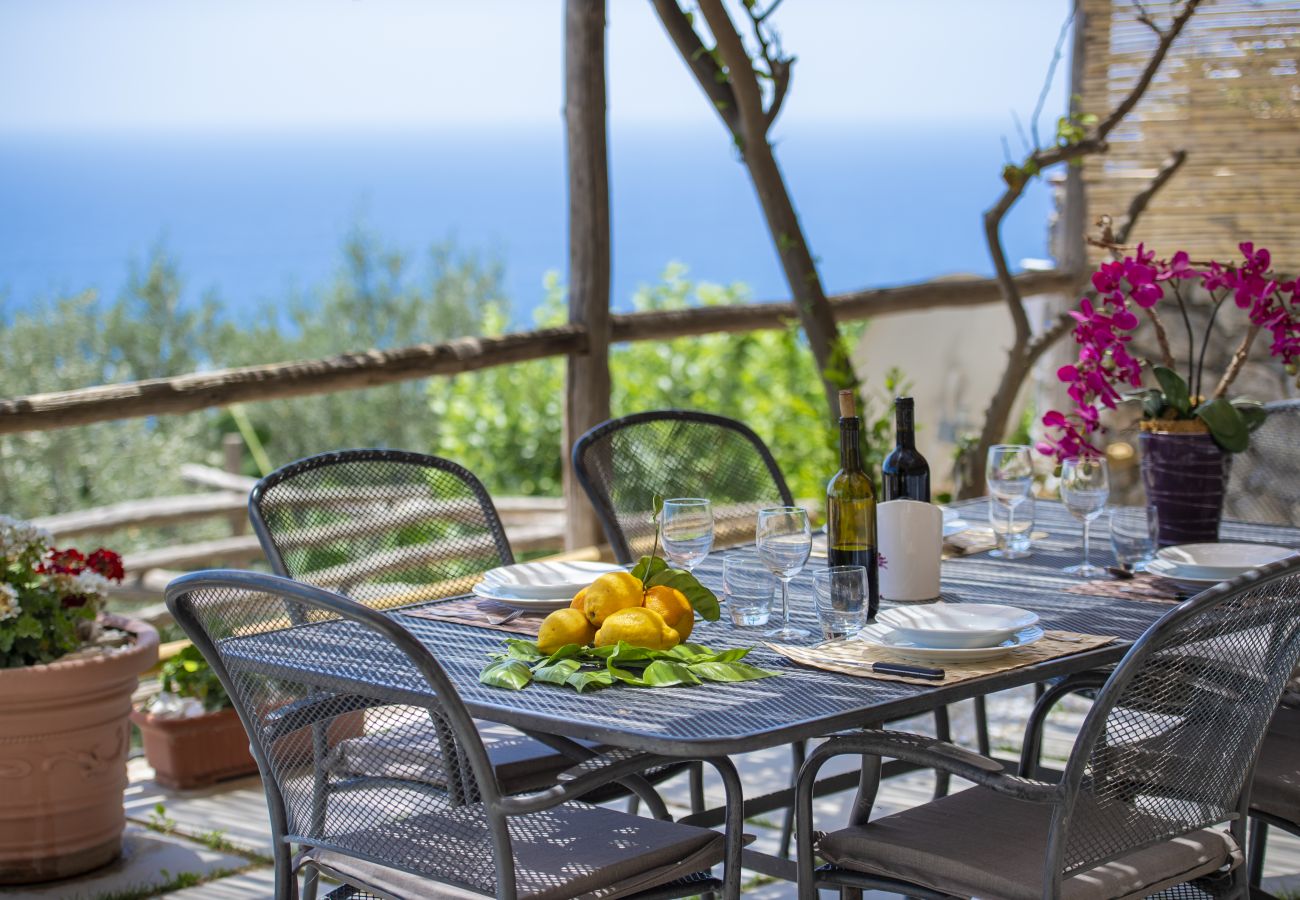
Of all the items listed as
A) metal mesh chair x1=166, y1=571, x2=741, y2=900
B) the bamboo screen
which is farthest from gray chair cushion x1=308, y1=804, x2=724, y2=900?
the bamboo screen

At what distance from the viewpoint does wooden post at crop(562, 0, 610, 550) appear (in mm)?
4309

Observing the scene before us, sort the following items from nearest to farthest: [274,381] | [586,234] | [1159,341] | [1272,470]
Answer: [1159,341] < [1272,470] < [274,381] < [586,234]

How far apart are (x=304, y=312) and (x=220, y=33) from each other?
119 feet

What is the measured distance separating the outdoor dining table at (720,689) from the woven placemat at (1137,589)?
24mm

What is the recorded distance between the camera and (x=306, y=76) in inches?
1764

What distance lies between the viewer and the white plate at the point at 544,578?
220cm

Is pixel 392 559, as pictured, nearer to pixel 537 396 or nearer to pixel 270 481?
pixel 270 481

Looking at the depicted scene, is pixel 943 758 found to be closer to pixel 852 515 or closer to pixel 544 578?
pixel 852 515

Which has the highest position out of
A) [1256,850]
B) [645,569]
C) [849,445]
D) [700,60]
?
[700,60]

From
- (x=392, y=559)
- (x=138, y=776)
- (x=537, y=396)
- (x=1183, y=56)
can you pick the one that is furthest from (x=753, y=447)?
(x=537, y=396)

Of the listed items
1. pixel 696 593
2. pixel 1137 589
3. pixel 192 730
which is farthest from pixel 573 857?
pixel 192 730

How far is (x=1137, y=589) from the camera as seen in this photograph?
2.28 metres

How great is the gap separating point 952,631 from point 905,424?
0.47 meters

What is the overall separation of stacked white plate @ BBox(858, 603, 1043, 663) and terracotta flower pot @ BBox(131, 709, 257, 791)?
193 cm
